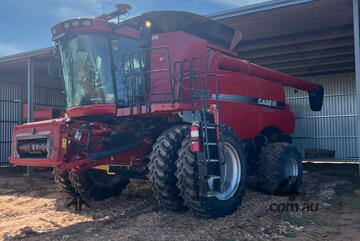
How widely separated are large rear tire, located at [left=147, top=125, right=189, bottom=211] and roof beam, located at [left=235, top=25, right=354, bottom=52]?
781 centimetres

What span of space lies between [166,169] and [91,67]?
7.66ft

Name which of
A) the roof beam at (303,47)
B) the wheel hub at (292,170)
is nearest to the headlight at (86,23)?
the wheel hub at (292,170)

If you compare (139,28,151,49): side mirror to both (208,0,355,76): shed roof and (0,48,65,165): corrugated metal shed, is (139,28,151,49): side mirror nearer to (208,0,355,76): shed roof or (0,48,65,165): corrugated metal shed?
(208,0,355,76): shed roof

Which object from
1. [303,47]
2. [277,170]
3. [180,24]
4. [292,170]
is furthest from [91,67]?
[303,47]

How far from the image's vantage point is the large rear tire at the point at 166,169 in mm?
5254

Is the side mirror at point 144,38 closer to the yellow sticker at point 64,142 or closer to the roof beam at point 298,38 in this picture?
the yellow sticker at point 64,142

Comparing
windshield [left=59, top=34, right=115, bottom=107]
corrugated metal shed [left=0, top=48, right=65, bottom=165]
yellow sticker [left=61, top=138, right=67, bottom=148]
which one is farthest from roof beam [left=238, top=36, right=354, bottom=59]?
yellow sticker [left=61, top=138, right=67, bottom=148]

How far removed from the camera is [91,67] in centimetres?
614

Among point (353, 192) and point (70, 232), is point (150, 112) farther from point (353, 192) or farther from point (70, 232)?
point (353, 192)

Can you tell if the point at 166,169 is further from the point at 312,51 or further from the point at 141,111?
the point at 312,51

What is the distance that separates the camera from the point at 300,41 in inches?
465

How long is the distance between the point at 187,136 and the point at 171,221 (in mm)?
1326

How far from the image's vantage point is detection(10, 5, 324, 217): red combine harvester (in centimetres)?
530

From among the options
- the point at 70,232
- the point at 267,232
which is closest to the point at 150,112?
the point at 70,232
